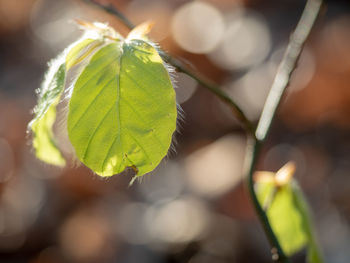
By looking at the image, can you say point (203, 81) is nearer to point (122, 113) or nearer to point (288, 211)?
point (122, 113)

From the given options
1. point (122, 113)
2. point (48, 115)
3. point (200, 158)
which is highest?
point (122, 113)

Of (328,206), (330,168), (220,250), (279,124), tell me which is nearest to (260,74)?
(279,124)

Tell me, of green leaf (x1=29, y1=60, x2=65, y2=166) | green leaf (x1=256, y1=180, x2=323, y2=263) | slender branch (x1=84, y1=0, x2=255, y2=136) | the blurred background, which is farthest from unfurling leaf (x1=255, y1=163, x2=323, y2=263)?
the blurred background

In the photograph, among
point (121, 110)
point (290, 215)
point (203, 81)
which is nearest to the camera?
point (121, 110)

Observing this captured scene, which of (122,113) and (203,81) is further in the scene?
(203,81)

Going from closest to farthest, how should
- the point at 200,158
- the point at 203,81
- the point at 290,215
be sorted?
the point at 203,81
the point at 290,215
the point at 200,158

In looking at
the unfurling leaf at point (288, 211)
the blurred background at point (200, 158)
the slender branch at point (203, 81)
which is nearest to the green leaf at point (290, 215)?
the unfurling leaf at point (288, 211)

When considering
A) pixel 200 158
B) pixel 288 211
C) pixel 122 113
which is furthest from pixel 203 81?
pixel 200 158
